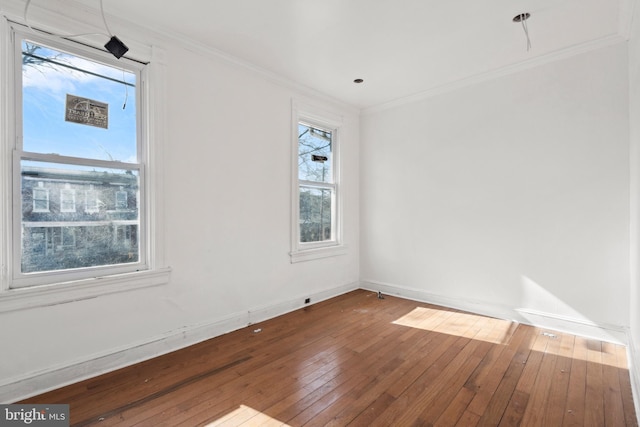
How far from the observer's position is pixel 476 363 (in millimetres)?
2402

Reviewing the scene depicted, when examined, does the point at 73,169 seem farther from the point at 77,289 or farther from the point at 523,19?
the point at 523,19

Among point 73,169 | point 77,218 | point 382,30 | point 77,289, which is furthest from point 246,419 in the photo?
point 382,30

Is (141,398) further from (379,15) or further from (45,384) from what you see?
(379,15)

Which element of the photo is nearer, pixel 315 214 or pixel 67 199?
pixel 67 199

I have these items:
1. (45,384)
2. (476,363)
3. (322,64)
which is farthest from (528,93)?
(45,384)

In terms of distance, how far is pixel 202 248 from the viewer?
2.83m

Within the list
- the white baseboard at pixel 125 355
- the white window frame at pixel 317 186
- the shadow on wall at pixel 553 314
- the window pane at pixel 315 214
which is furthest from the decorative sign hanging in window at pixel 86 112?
the shadow on wall at pixel 553 314

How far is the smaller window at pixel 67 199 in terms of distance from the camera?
2.15 meters

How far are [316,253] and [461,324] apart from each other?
184 cm

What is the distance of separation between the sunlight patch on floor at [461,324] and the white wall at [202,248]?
1292mm

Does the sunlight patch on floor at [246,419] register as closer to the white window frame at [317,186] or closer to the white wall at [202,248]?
the white wall at [202,248]

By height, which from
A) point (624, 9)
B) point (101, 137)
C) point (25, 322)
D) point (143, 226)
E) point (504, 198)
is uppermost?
point (624, 9)

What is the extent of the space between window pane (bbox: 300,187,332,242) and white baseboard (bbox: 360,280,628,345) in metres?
1.27

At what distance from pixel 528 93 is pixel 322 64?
2.17m
